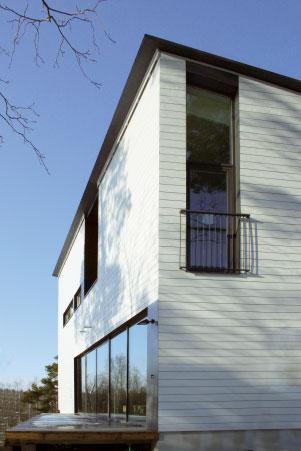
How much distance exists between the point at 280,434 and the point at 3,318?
21.0m

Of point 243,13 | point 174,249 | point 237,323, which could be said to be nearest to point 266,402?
point 237,323

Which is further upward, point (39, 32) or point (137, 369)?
point (39, 32)

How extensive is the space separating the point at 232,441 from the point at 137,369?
2.22 meters

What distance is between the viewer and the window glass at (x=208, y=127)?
378 inches

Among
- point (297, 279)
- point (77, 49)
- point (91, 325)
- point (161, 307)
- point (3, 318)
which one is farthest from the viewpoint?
point (3, 318)

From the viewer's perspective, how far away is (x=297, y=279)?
930 centimetres

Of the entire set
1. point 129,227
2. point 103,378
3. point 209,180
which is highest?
point 209,180

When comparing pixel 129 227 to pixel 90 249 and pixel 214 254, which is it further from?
pixel 90 249

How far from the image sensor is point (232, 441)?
858cm

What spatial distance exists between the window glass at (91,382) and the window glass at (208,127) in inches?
296

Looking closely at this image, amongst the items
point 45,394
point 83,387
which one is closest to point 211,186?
point 83,387

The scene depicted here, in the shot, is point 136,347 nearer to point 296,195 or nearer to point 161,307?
point 161,307

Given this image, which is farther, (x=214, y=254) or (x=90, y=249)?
(x=90, y=249)

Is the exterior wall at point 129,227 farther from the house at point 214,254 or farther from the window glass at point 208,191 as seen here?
the window glass at point 208,191
